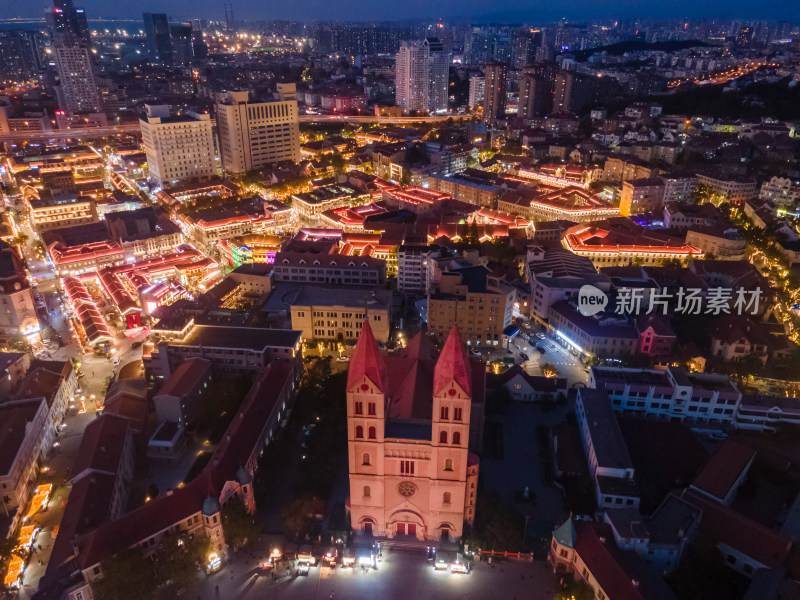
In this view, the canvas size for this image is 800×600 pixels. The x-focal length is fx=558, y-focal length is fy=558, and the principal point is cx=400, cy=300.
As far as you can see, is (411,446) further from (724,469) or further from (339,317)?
(339,317)

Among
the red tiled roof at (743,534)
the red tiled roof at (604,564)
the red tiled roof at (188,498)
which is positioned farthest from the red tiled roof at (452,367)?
the red tiled roof at (743,534)

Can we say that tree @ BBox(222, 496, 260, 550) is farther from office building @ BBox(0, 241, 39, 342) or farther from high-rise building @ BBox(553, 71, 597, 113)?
high-rise building @ BBox(553, 71, 597, 113)

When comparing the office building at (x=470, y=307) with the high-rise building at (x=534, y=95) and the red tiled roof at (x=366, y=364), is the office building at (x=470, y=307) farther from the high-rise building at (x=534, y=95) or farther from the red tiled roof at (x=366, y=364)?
the high-rise building at (x=534, y=95)

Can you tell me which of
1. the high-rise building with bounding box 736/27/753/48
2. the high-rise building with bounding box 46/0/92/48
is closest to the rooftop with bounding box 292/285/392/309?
the high-rise building with bounding box 46/0/92/48

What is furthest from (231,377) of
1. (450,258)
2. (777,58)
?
(777,58)

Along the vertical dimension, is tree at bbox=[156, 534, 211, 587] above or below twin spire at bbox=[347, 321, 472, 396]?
below

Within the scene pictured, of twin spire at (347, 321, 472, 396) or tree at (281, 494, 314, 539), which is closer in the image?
twin spire at (347, 321, 472, 396)
